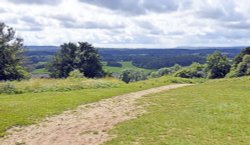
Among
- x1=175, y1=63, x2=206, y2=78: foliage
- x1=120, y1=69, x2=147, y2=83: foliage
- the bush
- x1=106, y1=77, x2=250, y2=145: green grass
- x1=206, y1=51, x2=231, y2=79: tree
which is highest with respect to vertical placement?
x1=106, y1=77, x2=250, y2=145: green grass

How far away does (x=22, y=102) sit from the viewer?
2161cm

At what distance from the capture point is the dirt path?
1364 centimetres

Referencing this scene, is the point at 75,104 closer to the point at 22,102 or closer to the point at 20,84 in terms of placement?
the point at 22,102

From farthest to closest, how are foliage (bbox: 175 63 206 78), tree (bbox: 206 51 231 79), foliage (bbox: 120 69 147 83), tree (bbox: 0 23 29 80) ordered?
foliage (bbox: 120 69 147 83) → foliage (bbox: 175 63 206 78) → tree (bbox: 206 51 231 79) → tree (bbox: 0 23 29 80)

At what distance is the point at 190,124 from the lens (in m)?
15.9

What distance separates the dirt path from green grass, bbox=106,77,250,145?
2.44 feet

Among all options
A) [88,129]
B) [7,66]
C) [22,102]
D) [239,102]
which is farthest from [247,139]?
[7,66]

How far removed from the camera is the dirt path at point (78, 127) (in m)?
13.6

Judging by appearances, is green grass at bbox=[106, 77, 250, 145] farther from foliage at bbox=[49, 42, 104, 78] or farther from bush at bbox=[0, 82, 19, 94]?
foliage at bbox=[49, 42, 104, 78]

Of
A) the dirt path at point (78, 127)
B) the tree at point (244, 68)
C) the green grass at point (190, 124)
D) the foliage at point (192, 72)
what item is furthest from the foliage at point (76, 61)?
the dirt path at point (78, 127)

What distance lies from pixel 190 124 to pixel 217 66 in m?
76.5

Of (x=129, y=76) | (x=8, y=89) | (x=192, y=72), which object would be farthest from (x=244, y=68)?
(x=8, y=89)

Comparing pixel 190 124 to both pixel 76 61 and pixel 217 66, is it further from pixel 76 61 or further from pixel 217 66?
pixel 217 66

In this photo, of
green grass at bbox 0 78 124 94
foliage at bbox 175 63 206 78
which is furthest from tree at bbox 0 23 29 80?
foliage at bbox 175 63 206 78
